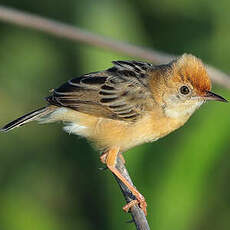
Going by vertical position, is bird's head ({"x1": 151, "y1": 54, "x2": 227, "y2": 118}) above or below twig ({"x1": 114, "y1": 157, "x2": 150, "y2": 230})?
above

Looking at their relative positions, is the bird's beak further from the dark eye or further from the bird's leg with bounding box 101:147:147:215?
the bird's leg with bounding box 101:147:147:215

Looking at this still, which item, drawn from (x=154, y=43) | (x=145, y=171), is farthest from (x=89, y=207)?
(x=154, y=43)

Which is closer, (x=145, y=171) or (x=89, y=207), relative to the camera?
(x=145, y=171)

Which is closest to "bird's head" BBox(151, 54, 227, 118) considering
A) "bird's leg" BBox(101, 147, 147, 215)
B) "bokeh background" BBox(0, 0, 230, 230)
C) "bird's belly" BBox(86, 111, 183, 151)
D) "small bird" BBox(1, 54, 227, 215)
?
"small bird" BBox(1, 54, 227, 215)

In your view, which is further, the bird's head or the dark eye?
the dark eye

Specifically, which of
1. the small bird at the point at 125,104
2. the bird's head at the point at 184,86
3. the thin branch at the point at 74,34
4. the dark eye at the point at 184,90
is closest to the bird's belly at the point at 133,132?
the small bird at the point at 125,104

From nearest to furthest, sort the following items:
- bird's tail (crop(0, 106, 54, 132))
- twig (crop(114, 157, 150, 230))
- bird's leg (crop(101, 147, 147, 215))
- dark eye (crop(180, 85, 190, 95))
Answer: twig (crop(114, 157, 150, 230)) < bird's leg (crop(101, 147, 147, 215)) < dark eye (crop(180, 85, 190, 95)) < bird's tail (crop(0, 106, 54, 132))

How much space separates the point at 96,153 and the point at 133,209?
5.38 feet

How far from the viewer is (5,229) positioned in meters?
6.09

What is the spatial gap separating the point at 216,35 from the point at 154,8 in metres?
0.99

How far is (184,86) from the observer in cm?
554

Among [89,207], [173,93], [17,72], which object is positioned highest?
[17,72]

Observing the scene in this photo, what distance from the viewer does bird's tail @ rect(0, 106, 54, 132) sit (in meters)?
5.64

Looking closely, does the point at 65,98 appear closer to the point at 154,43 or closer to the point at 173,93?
the point at 173,93
